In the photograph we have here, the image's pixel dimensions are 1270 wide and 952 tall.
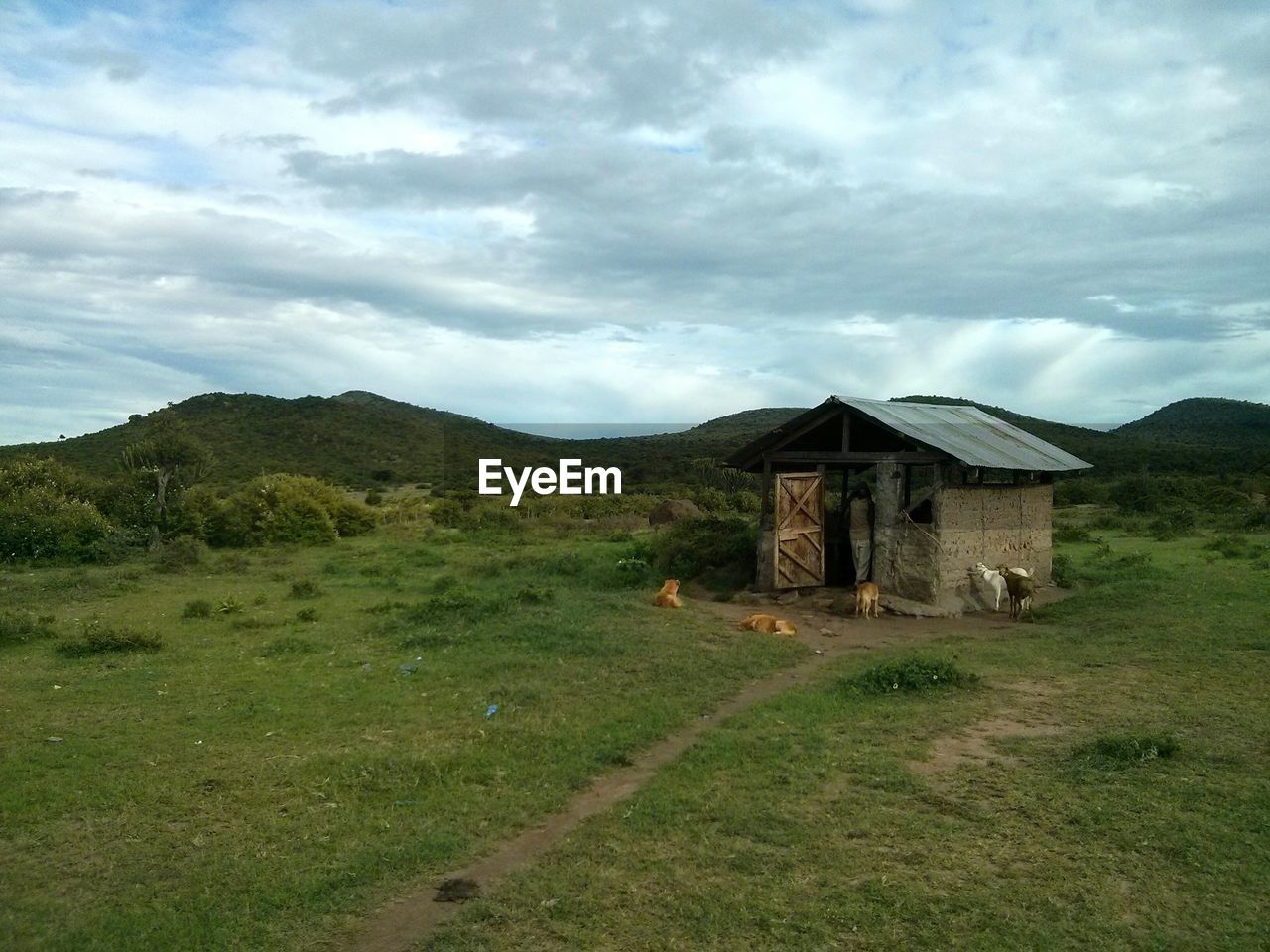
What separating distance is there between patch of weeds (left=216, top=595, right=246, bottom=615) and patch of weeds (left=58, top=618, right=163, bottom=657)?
120 inches

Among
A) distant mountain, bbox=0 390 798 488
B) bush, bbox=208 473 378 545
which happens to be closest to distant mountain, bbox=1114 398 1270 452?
distant mountain, bbox=0 390 798 488

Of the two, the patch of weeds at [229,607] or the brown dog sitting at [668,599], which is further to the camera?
the patch of weeds at [229,607]

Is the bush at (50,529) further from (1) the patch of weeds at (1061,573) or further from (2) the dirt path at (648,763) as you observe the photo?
(1) the patch of weeds at (1061,573)

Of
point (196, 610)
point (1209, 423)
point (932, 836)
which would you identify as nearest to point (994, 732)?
point (932, 836)

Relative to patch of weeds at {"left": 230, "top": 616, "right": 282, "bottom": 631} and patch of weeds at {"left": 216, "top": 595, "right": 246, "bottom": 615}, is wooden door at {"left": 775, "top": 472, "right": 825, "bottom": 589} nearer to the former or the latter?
patch of weeds at {"left": 230, "top": 616, "right": 282, "bottom": 631}

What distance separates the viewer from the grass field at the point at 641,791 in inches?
215

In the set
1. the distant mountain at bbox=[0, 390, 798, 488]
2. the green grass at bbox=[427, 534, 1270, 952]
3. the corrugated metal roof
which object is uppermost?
the distant mountain at bbox=[0, 390, 798, 488]

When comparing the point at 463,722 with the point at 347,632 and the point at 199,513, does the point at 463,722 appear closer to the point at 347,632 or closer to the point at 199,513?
the point at 347,632

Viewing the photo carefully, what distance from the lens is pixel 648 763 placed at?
27.3ft

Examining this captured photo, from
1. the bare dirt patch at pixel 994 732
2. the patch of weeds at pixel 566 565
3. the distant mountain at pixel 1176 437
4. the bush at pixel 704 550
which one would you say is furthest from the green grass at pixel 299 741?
Result: the distant mountain at pixel 1176 437

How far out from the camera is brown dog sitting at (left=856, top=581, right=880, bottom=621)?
50.8ft

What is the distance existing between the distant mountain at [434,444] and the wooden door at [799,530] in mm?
30450

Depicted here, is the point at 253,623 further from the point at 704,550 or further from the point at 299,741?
the point at 704,550

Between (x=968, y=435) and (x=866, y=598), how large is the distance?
4321mm
